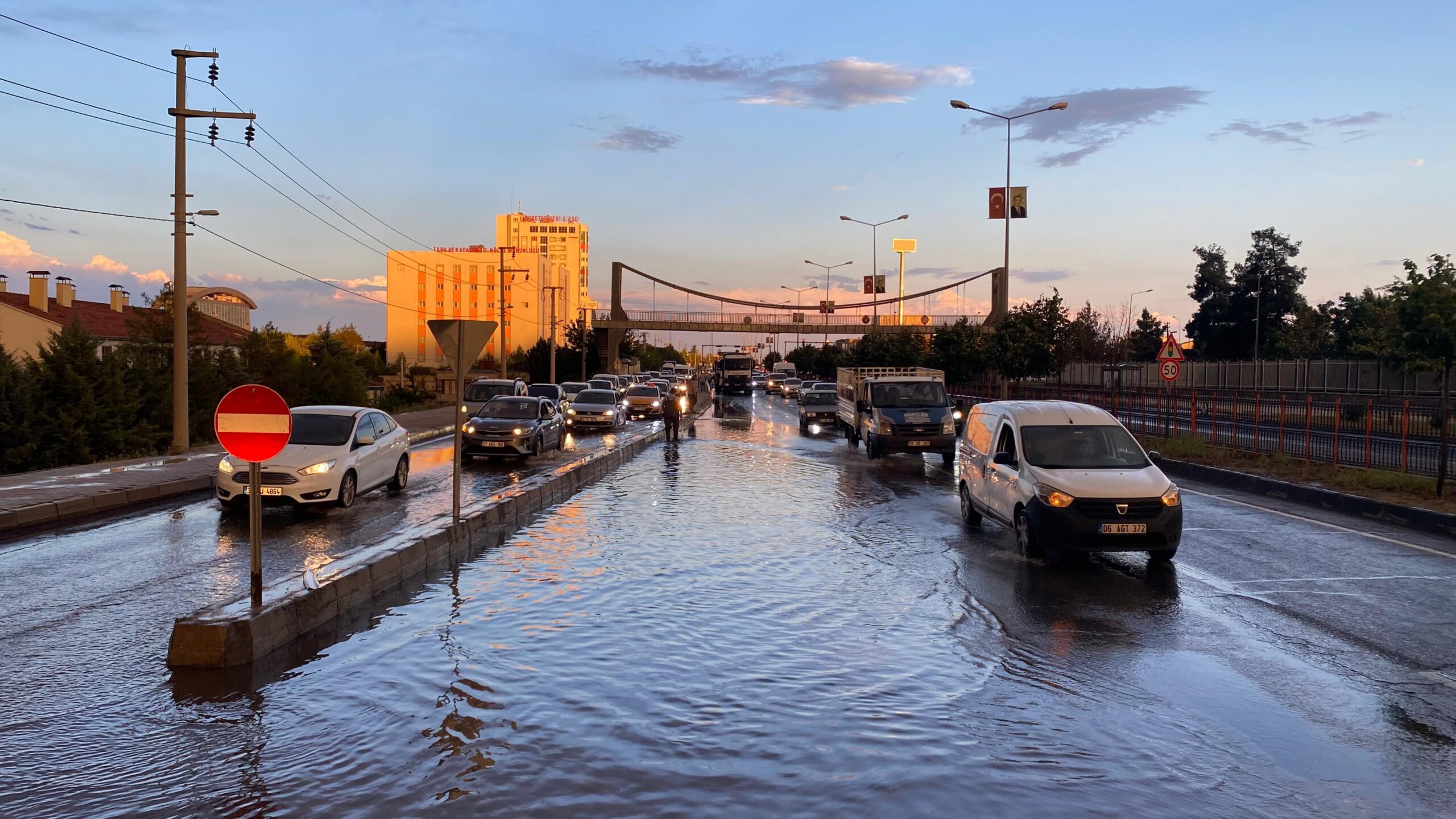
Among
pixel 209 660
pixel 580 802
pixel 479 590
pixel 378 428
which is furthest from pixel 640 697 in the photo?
pixel 378 428

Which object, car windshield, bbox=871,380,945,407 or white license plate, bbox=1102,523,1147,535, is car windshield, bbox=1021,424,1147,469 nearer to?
white license plate, bbox=1102,523,1147,535

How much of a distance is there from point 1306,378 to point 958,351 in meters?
16.7

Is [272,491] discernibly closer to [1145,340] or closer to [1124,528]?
[1124,528]

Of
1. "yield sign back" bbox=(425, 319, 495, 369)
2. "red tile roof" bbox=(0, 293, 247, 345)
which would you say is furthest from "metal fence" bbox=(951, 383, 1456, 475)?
"red tile roof" bbox=(0, 293, 247, 345)

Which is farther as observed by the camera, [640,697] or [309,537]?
[309,537]

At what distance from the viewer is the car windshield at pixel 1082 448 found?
38.7ft

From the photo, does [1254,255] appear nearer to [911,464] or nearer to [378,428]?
[911,464]

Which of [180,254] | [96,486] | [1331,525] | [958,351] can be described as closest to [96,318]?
[180,254]

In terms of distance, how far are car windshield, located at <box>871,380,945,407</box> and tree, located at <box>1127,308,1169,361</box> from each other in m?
66.4

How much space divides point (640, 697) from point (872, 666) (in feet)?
5.30

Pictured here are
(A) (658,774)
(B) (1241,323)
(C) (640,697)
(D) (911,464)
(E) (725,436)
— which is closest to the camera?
(A) (658,774)

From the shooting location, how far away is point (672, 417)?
30000mm

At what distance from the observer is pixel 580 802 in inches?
182

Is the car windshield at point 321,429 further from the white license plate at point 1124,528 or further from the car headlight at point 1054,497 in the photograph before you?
the white license plate at point 1124,528
